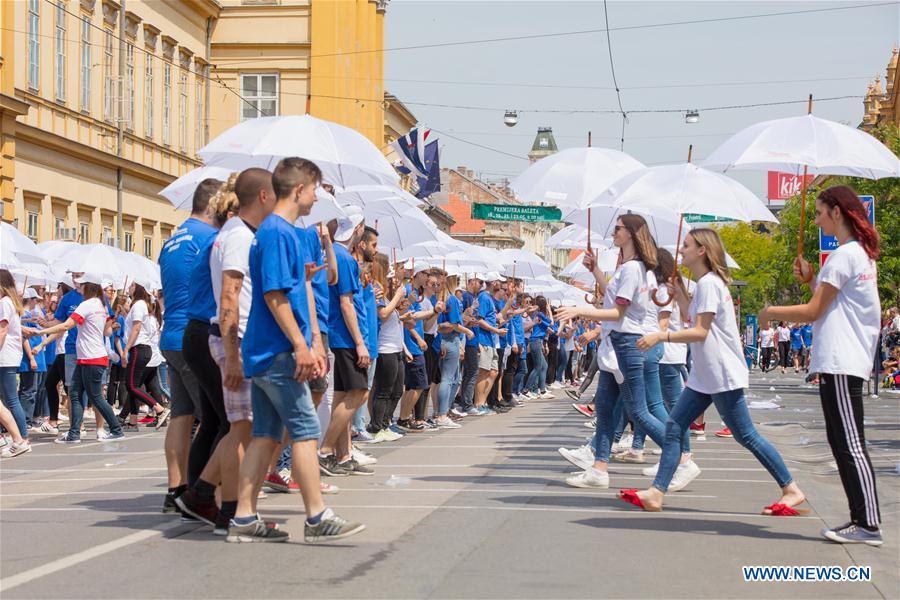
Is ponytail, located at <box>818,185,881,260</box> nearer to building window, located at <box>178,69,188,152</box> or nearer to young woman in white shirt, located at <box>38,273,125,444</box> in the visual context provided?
young woman in white shirt, located at <box>38,273,125,444</box>

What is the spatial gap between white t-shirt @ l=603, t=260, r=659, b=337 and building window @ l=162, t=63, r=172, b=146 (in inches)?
1336

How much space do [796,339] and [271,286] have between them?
48.0 m

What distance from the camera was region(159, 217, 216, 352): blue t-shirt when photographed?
28.7 feet

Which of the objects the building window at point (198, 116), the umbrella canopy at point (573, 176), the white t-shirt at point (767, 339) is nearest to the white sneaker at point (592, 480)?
the umbrella canopy at point (573, 176)

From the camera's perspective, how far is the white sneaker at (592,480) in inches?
417

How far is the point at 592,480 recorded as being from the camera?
10.6 metres

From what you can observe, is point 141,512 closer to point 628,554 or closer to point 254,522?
point 254,522

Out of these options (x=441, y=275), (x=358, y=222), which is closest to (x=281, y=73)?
(x=441, y=275)

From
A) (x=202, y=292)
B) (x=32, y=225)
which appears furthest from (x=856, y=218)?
(x=32, y=225)

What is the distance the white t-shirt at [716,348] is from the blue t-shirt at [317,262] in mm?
2387

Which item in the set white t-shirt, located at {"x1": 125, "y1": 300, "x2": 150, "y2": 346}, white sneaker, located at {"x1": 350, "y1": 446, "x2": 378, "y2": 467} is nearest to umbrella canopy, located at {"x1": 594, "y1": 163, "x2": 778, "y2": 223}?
white sneaker, located at {"x1": 350, "y1": 446, "x2": 378, "y2": 467}

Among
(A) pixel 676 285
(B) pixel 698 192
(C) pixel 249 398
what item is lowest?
(C) pixel 249 398

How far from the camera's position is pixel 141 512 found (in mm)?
9188

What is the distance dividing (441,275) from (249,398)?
10568 mm
